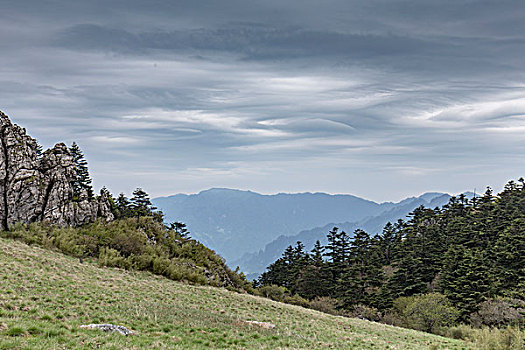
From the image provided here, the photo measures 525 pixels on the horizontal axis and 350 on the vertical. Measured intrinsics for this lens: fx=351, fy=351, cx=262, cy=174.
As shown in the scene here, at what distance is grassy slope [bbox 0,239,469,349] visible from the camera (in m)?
12.7

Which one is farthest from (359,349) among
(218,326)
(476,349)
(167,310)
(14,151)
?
(14,151)

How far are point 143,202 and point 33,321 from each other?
41.9 metres

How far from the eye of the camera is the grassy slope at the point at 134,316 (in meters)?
12.7

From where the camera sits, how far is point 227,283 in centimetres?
4753

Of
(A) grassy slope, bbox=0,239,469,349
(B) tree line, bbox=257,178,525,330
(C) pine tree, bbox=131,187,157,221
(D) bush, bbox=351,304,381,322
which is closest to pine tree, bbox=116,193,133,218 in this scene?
(C) pine tree, bbox=131,187,157,221

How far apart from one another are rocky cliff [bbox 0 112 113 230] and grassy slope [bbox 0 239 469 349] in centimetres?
1128

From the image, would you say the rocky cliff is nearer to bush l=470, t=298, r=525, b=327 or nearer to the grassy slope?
the grassy slope

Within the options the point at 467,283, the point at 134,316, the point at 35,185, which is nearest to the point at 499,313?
the point at 467,283

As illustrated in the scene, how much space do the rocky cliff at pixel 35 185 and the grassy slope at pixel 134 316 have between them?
11280 mm

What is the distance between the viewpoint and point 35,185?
42.5 meters

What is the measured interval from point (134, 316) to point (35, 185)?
32.7 m

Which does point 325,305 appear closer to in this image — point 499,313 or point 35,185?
point 499,313

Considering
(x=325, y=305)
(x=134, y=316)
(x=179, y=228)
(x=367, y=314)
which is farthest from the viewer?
(x=179, y=228)

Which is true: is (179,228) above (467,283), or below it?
above
